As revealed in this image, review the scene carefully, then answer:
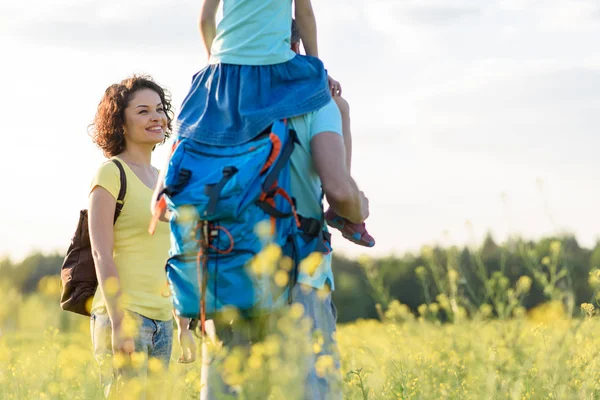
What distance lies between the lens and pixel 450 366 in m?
5.19

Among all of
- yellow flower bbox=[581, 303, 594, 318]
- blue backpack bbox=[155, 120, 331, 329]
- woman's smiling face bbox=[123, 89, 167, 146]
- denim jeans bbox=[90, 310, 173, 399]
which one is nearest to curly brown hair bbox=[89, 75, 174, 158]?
woman's smiling face bbox=[123, 89, 167, 146]

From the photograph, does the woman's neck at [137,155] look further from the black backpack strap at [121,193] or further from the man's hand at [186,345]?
the man's hand at [186,345]

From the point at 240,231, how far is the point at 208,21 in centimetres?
106

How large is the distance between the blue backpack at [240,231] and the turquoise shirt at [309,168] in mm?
50

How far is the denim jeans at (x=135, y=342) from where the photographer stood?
3955 mm

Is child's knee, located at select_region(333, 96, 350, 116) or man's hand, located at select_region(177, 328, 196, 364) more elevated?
child's knee, located at select_region(333, 96, 350, 116)

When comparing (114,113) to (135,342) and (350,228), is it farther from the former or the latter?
(350,228)

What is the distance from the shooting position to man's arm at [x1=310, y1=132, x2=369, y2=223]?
300 cm

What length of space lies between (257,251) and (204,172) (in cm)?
38

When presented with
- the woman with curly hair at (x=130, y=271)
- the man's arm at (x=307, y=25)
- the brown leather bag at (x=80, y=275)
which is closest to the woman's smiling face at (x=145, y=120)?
the woman with curly hair at (x=130, y=271)

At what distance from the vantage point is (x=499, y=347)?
13.9 ft

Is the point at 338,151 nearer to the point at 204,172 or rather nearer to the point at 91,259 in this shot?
the point at 204,172

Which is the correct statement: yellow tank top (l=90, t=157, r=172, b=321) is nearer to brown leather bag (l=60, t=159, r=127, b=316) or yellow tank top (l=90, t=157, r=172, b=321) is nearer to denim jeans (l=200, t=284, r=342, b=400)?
brown leather bag (l=60, t=159, r=127, b=316)

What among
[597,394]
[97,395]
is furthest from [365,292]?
[97,395]
